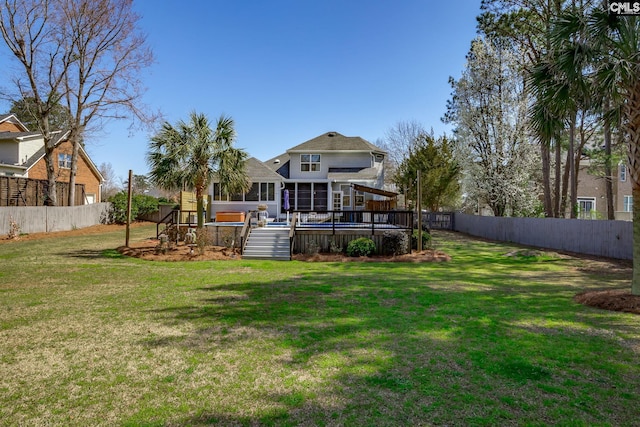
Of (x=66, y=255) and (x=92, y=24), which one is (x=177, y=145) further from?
(x=92, y=24)

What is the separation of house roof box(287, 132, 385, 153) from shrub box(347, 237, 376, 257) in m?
13.6

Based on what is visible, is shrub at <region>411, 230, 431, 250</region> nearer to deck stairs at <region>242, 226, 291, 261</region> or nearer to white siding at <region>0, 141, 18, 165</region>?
deck stairs at <region>242, 226, 291, 261</region>

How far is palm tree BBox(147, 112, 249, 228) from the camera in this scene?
1427 centimetres

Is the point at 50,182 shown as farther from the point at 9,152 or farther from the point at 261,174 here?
the point at 261,174

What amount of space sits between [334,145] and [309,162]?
101 inches

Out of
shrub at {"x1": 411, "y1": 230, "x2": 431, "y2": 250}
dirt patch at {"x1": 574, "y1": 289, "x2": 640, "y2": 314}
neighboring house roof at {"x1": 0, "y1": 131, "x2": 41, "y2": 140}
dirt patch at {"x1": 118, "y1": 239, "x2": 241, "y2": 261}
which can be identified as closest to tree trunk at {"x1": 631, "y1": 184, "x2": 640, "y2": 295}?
dirt patch at {"x1": 574, "y1": 289, "x2": 640, "y2": 314}

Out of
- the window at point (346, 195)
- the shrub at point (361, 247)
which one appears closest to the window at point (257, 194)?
the window at point (346, 195)

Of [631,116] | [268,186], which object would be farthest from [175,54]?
[631,116]

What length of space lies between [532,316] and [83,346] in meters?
7.42

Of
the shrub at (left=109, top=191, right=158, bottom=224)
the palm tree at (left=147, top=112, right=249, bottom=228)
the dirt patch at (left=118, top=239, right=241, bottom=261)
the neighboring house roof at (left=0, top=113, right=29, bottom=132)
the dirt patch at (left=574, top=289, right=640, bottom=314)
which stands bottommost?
the dirt patch at (left=574, top=289, right=640, bottom=314)

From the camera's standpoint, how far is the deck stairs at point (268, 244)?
1462 cm

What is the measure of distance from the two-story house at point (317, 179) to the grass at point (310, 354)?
50.5 ft

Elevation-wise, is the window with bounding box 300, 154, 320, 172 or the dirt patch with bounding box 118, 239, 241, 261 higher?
the window with bounding box 300, 154, 320, 172

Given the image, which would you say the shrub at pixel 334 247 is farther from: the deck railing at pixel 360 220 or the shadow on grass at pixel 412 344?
the shadow on grass at pixel 412 344
